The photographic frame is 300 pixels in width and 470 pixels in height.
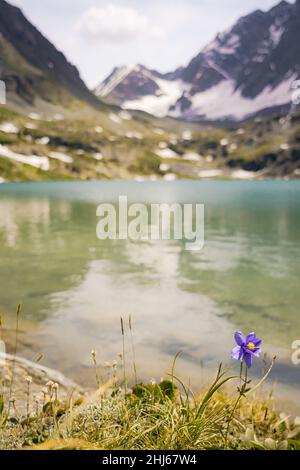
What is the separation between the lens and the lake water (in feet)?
48.3

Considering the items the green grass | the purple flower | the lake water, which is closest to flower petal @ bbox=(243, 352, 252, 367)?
the purple flower

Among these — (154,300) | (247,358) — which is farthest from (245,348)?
(154,300)

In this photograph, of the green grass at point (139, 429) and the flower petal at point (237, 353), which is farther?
the green grass at point (139, 429)

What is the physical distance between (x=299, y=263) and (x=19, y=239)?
981 inches

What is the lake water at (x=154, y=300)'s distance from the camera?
48.3 ft

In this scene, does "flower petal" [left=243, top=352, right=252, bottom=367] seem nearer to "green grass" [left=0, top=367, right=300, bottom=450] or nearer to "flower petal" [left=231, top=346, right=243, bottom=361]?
"flower petal" [left=231, top=346, right=243, bottom=361]

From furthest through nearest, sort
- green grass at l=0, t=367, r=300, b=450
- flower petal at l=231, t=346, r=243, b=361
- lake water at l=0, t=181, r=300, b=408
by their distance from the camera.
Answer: lake water at l=0, t=181, r=300, b=408 < green grass at l=0, t=367, r=300, b=450 < flower petal at l=231, t=346, r=243, b=361

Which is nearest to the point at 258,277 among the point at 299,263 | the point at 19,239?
the point at 299,263

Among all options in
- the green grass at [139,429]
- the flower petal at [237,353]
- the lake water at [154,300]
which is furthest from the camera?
the lake water at [154,300]

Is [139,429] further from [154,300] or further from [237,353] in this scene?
[154,300]

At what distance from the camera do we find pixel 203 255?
33.6 m

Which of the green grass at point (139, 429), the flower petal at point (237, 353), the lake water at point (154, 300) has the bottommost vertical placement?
Result: the lake water at point (154, 300)

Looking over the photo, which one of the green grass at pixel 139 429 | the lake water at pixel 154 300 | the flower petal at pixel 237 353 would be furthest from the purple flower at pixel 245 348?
the lake water at pixel 154 300

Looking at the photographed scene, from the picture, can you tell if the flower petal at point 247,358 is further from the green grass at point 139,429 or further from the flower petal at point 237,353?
the green grass at point 139,429
